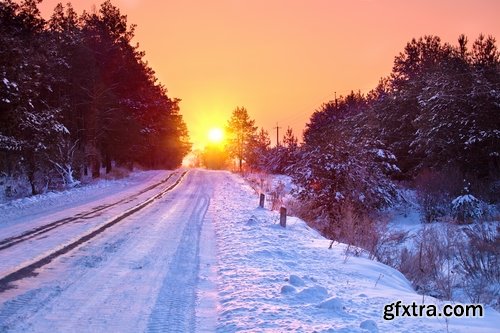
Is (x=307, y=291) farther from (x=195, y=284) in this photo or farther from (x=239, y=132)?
(x=239, y=132)

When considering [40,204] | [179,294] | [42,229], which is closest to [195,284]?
[179,294]

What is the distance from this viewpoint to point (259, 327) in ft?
16.4

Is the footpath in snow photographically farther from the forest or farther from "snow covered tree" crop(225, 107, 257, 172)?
"snow covered tree" crop(225, 107, 257, 172)

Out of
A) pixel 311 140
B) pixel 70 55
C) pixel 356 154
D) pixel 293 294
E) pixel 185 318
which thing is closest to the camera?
pixel 185 318

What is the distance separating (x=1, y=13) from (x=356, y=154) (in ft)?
55.5

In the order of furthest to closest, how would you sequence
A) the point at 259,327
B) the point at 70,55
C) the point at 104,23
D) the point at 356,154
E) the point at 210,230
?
the point at 104,23, the point at 70,55, the point at 356,154, the point at 210,230, the point at 259,327

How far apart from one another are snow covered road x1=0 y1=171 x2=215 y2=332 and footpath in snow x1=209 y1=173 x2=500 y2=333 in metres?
0.68

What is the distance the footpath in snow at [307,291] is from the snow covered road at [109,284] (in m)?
0.68

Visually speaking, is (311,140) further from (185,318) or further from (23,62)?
(185,318)

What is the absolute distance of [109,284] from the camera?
6.59 metres

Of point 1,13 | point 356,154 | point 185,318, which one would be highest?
point 1,13

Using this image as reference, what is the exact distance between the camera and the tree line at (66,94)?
18.9 metres

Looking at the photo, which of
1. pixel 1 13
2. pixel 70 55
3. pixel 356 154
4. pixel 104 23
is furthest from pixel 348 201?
pixel 104 23

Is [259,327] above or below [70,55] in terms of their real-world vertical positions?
below
